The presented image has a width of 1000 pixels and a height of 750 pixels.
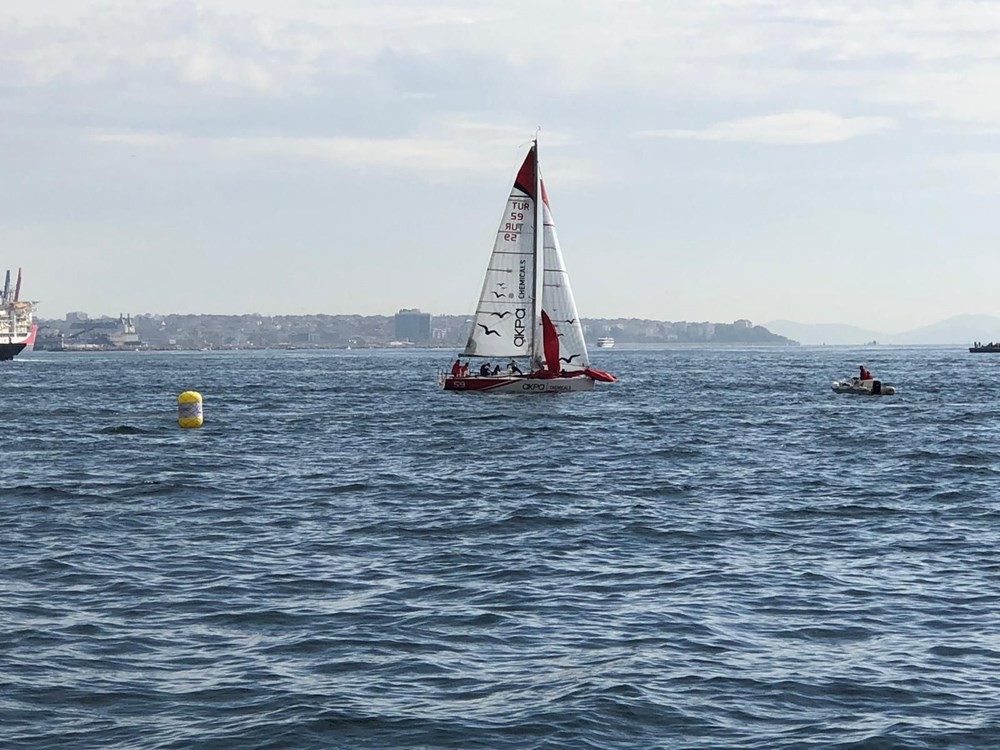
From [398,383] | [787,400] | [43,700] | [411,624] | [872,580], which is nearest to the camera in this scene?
[43,700]

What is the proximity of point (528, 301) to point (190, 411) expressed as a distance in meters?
24.8

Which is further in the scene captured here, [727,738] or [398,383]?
[398,383]

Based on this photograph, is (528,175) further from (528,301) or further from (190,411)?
(190,411)

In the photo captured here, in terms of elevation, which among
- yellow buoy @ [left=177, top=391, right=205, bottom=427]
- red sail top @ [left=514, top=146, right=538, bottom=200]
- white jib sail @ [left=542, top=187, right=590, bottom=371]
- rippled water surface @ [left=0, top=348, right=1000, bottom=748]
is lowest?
rippled water surface @ [left=0, top=348, right=1000, bottom=748]

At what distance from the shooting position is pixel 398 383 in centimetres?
11481

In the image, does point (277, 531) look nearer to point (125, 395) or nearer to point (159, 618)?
point (159, 618)

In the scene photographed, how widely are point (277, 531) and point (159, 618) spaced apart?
781 centimetres

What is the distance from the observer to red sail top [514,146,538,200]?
76.6m

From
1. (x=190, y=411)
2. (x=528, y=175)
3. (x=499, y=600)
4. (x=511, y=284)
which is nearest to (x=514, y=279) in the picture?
(x=511, y=284)

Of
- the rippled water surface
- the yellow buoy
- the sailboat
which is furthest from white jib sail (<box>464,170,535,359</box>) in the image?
the rippled water surface

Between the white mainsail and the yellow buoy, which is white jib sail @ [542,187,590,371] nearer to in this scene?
the white mainsail

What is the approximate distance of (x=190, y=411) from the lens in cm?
5741

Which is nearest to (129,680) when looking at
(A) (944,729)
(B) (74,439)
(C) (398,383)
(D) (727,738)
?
(D) (727,738)

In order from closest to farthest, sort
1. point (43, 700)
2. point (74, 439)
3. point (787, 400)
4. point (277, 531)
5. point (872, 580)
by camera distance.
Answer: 1. point (43, 700)
2. point (872, 580)
3. point (277, 531)
4. point (74, 439)
5. point (787, 400)
